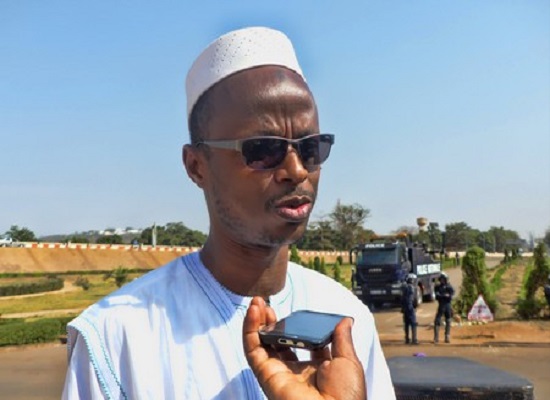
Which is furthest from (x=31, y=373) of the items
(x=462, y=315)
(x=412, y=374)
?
(x=462, y=315)

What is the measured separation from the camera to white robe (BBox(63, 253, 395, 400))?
1421 millimetres

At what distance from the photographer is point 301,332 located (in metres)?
1.28

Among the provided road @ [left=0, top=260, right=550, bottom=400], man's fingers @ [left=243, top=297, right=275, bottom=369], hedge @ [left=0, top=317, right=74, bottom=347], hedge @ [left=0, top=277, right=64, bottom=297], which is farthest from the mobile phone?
hedge @ [left=0, top=277, right=64, bottom=297]

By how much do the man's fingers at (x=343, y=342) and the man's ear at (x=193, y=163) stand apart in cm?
55

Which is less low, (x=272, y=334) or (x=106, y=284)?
(x=272, y=334)

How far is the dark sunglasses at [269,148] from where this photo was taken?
1.47 metres

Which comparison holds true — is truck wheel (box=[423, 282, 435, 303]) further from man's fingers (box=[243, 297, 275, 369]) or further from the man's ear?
man's fingers (box=[243, 297, 275, 369])

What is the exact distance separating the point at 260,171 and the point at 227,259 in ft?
0.96

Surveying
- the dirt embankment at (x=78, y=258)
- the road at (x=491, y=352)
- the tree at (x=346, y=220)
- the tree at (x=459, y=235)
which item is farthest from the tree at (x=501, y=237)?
the road at (x=491, y=352)

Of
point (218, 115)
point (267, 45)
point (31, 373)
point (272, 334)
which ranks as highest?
point (267, 45)

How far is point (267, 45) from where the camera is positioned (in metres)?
1.63

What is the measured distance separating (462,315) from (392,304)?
137 inches

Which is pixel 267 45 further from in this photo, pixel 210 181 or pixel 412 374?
pixel 412 374

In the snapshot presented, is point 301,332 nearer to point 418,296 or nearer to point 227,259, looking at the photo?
point 227,259
